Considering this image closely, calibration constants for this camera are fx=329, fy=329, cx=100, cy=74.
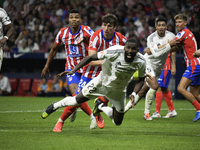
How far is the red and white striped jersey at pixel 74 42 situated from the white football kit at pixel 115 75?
3.86ft

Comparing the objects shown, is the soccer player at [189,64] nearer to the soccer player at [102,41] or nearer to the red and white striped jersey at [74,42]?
the soccer player at [102,41]

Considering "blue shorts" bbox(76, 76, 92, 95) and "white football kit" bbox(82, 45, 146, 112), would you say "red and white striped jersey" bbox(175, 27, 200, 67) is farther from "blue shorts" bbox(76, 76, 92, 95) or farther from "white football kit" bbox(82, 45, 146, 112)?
"white football kit" bbox(82, 45, 146, 112)

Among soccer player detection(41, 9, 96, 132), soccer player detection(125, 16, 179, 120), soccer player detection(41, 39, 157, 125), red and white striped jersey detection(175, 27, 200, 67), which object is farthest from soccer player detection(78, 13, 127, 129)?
red and white striped jersey detection(175, 27, 200, 67)

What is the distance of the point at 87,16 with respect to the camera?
55.8ft

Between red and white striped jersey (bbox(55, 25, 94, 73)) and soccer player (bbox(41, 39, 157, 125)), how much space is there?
3.67 ft

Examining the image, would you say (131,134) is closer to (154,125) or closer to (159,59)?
(154,125)

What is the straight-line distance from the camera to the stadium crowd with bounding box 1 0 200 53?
52.3 ft

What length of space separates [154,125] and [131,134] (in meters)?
1.44

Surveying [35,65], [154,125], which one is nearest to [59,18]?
[35,65]

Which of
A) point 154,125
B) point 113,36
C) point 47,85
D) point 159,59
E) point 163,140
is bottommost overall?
point 47,85

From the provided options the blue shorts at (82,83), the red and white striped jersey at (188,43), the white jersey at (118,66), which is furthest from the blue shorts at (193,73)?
the white jersey at (118,66)

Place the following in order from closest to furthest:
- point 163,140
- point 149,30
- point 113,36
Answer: point 163,140, point 113,36, point 149,30

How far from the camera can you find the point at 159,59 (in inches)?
316

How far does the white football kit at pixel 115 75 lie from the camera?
4980 mm
